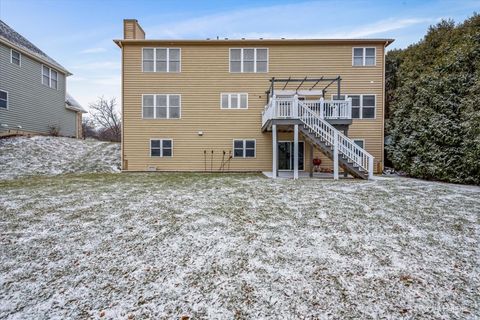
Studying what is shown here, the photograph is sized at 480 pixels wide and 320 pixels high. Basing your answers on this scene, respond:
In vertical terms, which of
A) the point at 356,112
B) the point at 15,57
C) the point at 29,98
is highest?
the point at 15,57

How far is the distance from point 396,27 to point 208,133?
14.0 metres

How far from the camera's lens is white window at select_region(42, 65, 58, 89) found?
18.8 m

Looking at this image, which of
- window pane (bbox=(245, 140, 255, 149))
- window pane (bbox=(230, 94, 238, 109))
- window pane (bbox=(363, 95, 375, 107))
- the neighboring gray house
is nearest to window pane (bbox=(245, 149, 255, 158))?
window pane (bbox=(245, 140, 255, 149))

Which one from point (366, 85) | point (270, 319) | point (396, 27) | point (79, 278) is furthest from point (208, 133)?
point (396, 27)

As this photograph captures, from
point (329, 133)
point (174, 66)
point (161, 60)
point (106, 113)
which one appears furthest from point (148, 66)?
point (106, 113)

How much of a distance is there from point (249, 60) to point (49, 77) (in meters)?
15.1

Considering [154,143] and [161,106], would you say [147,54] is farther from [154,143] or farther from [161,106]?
[154,143]

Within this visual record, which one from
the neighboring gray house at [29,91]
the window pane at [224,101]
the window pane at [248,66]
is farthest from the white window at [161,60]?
the neighboring gray house at [29,91]

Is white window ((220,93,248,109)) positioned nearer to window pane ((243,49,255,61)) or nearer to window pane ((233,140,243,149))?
window pane ((233,140,243,149))

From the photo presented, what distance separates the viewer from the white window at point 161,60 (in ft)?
48.7

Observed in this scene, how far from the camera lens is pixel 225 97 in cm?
1487

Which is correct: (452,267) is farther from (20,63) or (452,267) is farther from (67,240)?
(20,63)

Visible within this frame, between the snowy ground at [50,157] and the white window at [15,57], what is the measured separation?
4.82 meters

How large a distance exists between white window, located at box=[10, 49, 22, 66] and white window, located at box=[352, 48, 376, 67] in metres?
20.6
